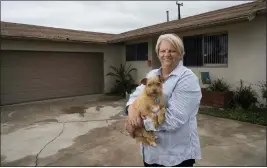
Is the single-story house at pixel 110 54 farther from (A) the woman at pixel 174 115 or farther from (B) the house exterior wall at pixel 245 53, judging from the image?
(A) the woman at pixel 174 115

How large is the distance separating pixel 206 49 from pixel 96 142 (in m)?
6.11

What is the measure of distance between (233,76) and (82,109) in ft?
18.2

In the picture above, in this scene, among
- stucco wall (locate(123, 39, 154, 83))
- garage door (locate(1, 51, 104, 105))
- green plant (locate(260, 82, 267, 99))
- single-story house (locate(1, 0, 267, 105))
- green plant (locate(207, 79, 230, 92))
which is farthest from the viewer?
stucco wall (locate(123, 39, 154, 83))

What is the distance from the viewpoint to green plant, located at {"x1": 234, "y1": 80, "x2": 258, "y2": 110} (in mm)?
6883

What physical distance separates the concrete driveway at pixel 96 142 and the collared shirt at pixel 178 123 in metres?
2.23

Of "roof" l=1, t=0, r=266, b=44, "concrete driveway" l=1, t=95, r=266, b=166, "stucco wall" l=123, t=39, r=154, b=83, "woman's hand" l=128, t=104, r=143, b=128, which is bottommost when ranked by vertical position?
"concrete driveway" l=1, t=95, r=266, b=166

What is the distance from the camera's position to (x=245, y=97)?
6945 millimetres

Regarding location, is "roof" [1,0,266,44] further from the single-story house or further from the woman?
the woman

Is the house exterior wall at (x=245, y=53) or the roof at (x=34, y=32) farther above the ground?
the roof at (x=34, y=32)

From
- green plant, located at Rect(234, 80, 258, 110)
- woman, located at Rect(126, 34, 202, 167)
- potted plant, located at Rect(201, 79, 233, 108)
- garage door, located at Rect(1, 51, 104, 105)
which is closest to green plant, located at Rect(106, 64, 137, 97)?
garage door, located at Rect(1, 51, 104, 105)

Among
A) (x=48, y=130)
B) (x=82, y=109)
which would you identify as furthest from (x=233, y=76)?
(x=48, y=130)

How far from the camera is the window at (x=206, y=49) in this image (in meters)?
8.15

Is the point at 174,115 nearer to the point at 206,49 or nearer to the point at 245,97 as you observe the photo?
the point at 245,97

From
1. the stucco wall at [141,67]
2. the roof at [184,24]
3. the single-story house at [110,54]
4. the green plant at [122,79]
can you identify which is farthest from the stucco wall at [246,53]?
the green plant at [122,79]
